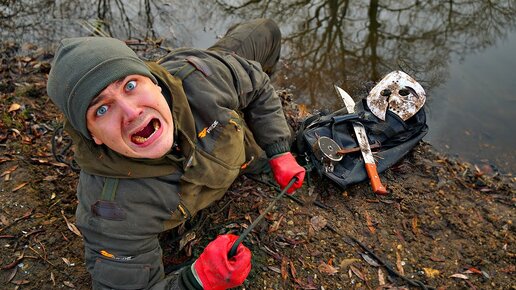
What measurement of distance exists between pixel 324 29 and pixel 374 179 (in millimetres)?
3304

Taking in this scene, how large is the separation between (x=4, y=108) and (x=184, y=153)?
2.61 m

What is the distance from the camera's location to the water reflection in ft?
16.8

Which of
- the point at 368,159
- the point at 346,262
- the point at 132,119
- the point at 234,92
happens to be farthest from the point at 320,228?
the point at 132,119

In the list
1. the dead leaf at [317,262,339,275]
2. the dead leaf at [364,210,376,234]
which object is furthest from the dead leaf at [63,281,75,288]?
the dead leaf at [364,210,376,234]

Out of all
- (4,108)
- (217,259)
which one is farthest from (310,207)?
(4,108)

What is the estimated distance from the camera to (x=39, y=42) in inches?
205

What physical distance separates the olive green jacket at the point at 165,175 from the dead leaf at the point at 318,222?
0.86 meters

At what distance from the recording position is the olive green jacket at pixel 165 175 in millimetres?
2100

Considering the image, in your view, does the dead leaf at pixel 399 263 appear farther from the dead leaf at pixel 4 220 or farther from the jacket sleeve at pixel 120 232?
the dead leaf at pixel 4 220

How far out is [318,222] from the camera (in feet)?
10.6

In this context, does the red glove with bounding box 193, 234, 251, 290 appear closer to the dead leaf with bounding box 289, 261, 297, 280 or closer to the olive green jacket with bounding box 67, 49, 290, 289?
the olive green jacket with bounding box 67, 49, 290, 289

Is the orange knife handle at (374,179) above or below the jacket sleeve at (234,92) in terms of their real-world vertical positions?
below

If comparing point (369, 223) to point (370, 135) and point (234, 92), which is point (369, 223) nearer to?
point (370, 135)

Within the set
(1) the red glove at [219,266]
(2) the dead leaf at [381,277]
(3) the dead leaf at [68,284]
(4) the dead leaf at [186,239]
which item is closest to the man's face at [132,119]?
(1) the red glove at [219,266]
